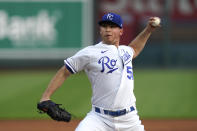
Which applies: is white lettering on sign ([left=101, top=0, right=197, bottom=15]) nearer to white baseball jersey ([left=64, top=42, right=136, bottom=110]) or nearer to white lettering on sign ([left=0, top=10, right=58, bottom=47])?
white lettering on sign ([left=0, top=10, right=58, bottom=47])

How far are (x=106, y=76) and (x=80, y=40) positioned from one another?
7.71m

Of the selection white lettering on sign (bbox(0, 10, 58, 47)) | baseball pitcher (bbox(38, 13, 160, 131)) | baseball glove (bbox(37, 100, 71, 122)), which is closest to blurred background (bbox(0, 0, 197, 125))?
white lettering on sign (bbox(0, 10, 58, 47))

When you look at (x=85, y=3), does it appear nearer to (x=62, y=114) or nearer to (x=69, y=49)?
(x=69, y=49)

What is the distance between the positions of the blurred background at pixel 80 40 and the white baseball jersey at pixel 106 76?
20.2ft

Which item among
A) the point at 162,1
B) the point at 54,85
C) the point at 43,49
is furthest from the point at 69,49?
the point at 54,85

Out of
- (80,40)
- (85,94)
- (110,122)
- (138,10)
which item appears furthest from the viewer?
(138,10)

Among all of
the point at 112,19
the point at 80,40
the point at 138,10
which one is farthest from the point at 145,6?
the point at 112,19

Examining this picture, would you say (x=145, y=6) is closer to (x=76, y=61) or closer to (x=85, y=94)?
(x=85, y=94)

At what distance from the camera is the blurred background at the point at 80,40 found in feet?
39.0

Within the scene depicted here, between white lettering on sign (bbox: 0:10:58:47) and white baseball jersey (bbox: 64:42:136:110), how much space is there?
770cm

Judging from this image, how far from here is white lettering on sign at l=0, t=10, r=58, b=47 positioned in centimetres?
1300

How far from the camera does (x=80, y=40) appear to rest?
1306 cm

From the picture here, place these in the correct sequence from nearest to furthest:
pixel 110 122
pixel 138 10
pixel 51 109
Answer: pixel 51 109 → pixel 110 122 → pixel 138 10

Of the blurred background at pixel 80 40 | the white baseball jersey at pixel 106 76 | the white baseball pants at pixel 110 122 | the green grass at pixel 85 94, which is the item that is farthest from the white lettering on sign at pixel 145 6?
the white baseball pants at pixel 110 122
